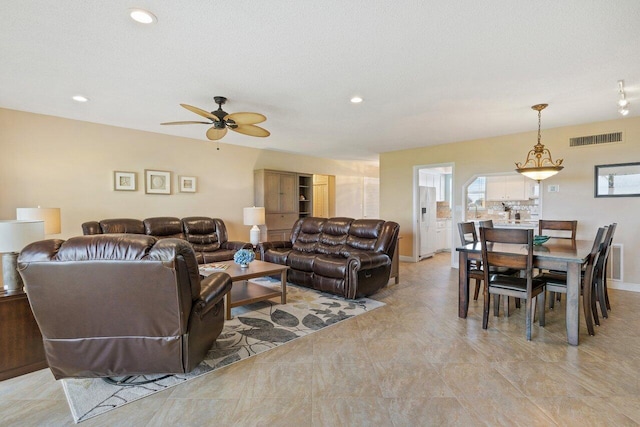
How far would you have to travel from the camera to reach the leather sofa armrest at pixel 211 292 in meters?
2.20

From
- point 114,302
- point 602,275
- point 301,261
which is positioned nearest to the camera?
point 114,302

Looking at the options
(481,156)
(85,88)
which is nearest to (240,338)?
(85,88)

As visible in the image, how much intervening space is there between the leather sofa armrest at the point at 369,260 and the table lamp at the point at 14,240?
298 centimetres

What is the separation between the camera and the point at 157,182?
5.54 m

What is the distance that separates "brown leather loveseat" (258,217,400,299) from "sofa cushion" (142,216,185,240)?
4.72 feet

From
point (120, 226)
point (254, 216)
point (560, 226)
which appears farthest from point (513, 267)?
point (120, 226)

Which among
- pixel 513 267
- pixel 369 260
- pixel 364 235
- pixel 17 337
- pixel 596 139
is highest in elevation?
pixel 596 139

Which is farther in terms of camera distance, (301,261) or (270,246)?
(270,246)

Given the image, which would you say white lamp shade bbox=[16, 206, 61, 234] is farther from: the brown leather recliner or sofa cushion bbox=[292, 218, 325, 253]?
sofa cushion bbox=[292, 218, 325, 253]

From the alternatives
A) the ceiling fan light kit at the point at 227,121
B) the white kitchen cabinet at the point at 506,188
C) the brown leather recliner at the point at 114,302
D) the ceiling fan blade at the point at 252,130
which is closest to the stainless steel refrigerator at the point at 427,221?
the white kitchen cabinet at the point at 506,188

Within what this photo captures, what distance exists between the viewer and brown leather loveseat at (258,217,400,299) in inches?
159

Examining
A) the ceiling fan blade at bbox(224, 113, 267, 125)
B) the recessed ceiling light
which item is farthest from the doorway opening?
the recessed ceiling light

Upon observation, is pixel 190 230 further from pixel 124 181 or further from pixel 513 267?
pixel 513 267

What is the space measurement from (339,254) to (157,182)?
338 centimetres
